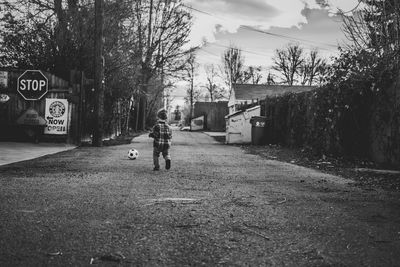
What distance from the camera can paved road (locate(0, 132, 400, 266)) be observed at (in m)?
2.67

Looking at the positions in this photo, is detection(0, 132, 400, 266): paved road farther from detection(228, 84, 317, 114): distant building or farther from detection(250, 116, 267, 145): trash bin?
detection(228, 84, 317, 114): distant building

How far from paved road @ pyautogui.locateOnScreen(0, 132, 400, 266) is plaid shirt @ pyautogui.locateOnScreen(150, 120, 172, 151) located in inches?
60.7

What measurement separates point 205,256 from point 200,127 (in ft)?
162

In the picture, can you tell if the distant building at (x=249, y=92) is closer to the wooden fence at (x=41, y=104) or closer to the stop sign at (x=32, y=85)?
the wooden fence at (x=41, y=104)

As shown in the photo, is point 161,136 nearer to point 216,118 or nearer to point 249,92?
point 249,92

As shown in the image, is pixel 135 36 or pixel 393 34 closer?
pixel 393 34

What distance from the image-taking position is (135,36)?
19.6m

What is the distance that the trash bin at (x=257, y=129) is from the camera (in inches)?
704

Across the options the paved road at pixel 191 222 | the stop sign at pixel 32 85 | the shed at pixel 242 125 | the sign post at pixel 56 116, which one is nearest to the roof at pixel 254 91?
the shed at pixel 242 125

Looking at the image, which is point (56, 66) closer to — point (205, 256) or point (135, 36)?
point (135, 36)

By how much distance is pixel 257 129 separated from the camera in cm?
1797

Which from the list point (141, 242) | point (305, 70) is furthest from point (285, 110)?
point (305, 70)

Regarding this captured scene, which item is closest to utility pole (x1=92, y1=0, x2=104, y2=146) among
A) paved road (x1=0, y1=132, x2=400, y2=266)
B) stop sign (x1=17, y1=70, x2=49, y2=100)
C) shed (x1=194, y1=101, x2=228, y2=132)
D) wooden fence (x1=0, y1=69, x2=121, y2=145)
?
wooden fence (x1=0, y1=69, x2=121, y2=145)

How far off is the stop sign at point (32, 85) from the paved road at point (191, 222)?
787 centimetres
